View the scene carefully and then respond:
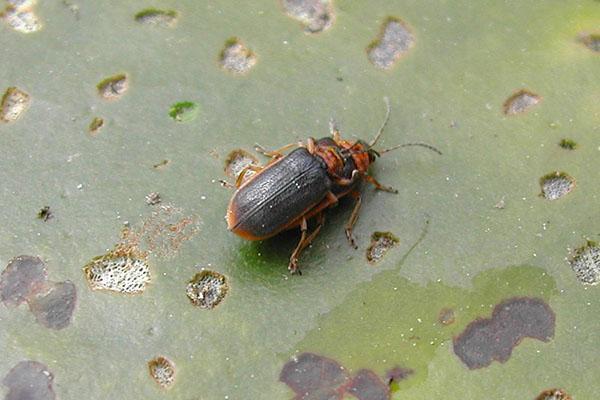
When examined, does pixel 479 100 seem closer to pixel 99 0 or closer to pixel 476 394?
pixel 476 394

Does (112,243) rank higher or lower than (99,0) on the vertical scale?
lower

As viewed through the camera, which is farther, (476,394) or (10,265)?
(10,265)

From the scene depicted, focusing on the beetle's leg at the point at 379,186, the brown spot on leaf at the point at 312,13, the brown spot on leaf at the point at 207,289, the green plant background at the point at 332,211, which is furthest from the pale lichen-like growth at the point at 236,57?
the brown spot on leaf at the point at 207,289

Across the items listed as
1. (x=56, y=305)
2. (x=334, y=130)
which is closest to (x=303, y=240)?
(x=334, y=130)

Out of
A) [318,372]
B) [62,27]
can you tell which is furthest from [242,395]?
[62,27]

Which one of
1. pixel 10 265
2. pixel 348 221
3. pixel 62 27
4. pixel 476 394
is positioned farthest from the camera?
pixel 62 27

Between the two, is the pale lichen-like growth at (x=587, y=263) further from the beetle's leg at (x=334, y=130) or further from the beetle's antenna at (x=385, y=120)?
the beetle's leg at (x=334, y=130)
